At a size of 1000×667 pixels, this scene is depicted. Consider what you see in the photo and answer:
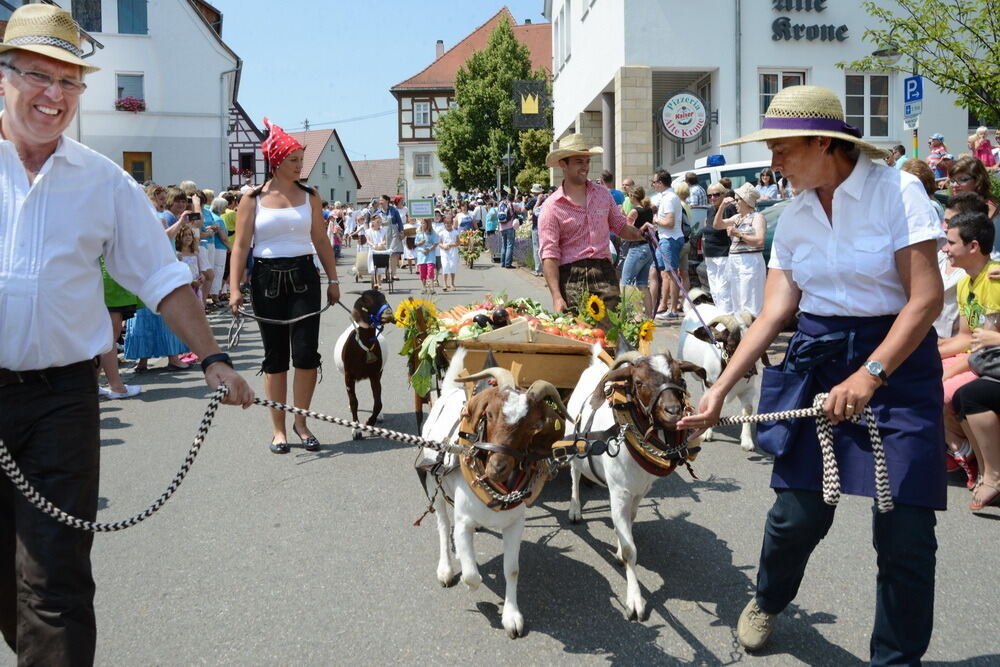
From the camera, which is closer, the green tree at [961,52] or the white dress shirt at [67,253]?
the white dress shirt at [67,253]

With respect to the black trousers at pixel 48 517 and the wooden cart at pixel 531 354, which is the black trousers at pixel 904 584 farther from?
the black trousers at pixel 48 517

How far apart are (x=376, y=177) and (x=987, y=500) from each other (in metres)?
124

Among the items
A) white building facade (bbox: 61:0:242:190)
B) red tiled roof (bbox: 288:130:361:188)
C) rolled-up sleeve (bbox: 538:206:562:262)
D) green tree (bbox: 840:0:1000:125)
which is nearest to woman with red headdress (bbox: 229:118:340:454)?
rolled-up sleeve (bbox: 538:206:562:262)

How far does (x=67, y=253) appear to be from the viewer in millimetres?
3033

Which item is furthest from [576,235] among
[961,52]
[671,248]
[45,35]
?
[961,52]

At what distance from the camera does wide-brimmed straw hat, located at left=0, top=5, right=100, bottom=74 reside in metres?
3.02

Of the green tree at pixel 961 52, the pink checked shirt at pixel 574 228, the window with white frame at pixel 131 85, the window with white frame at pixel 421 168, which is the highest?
the window with white frame at pixel 421 168

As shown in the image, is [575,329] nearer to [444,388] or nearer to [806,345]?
[444,388]

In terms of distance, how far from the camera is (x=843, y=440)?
355 cm

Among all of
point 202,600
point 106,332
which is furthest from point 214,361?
point 202,600

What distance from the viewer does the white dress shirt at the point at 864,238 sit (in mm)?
3365

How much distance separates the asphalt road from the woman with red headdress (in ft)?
2.85

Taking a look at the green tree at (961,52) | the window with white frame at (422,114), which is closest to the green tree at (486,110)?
the window with white frame at (422,114)

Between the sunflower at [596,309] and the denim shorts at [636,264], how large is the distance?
21.7 ft
